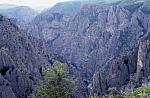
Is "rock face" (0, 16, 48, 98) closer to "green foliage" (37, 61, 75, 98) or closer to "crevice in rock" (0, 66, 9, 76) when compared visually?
"crevice in rock" (0, 66, 9, 76)

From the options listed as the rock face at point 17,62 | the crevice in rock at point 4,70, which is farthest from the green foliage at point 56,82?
the crevice in rock at point 4,70

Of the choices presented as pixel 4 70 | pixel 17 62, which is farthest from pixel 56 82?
pixel 17 62

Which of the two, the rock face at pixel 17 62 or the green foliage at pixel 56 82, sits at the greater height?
the green foliage at pixel 56 82

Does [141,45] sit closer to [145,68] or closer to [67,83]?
[145,68]

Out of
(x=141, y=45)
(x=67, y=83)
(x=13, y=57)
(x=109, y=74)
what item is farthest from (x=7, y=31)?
(x=67, y=83)

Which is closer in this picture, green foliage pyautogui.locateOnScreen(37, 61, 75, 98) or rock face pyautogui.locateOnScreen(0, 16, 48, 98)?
green foliage pyautogui.locateOnScreen(37, 61, 75, 98)

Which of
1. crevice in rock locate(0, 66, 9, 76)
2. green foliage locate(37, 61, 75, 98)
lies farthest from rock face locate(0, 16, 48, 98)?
green foliage locate(37, 61, 75, 98)

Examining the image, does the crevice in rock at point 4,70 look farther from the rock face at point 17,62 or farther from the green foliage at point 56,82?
the green foliage at point 56,82

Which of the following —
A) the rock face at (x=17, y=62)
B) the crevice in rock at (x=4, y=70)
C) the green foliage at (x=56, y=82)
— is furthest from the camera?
the crevice in rock at (x=4, y=70)
